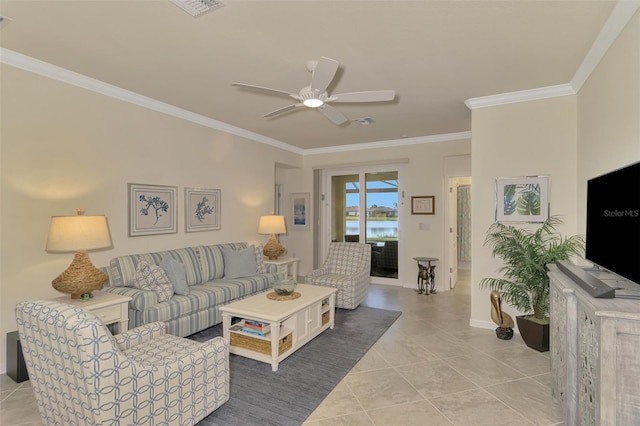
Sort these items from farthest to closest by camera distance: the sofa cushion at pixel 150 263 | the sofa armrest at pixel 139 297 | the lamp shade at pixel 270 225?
the lamp shade at pixel 270 225
the sofa cushion at pixel 150 263
the sofa armrest at pixel 139 297

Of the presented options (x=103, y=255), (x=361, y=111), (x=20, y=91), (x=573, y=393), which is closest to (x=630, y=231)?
(x=573, y=393)

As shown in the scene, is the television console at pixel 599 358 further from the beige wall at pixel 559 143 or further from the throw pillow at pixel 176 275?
the throw pillow at pixel 176 275

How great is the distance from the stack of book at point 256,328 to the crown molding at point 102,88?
282 centimetres

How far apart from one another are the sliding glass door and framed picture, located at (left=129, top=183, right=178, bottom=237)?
3.51 meters

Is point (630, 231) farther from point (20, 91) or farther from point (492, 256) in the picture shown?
point (20, 91)

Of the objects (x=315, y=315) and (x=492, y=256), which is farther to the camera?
(x=492, y=256)

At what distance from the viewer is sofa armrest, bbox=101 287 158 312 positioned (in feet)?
9.87

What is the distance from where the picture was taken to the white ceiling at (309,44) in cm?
211

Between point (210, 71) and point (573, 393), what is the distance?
3698mm

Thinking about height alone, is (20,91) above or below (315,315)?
above

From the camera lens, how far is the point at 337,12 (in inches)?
83.5

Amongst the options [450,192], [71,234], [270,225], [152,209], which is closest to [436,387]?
[71,234]

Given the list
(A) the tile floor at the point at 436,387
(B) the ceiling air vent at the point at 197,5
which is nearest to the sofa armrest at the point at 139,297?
(A) the tile floor at the point at 436,387

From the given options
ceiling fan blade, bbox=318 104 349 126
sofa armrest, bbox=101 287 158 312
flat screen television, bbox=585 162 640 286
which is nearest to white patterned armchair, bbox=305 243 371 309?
sofa armrest, bbox=101 287 158 312
